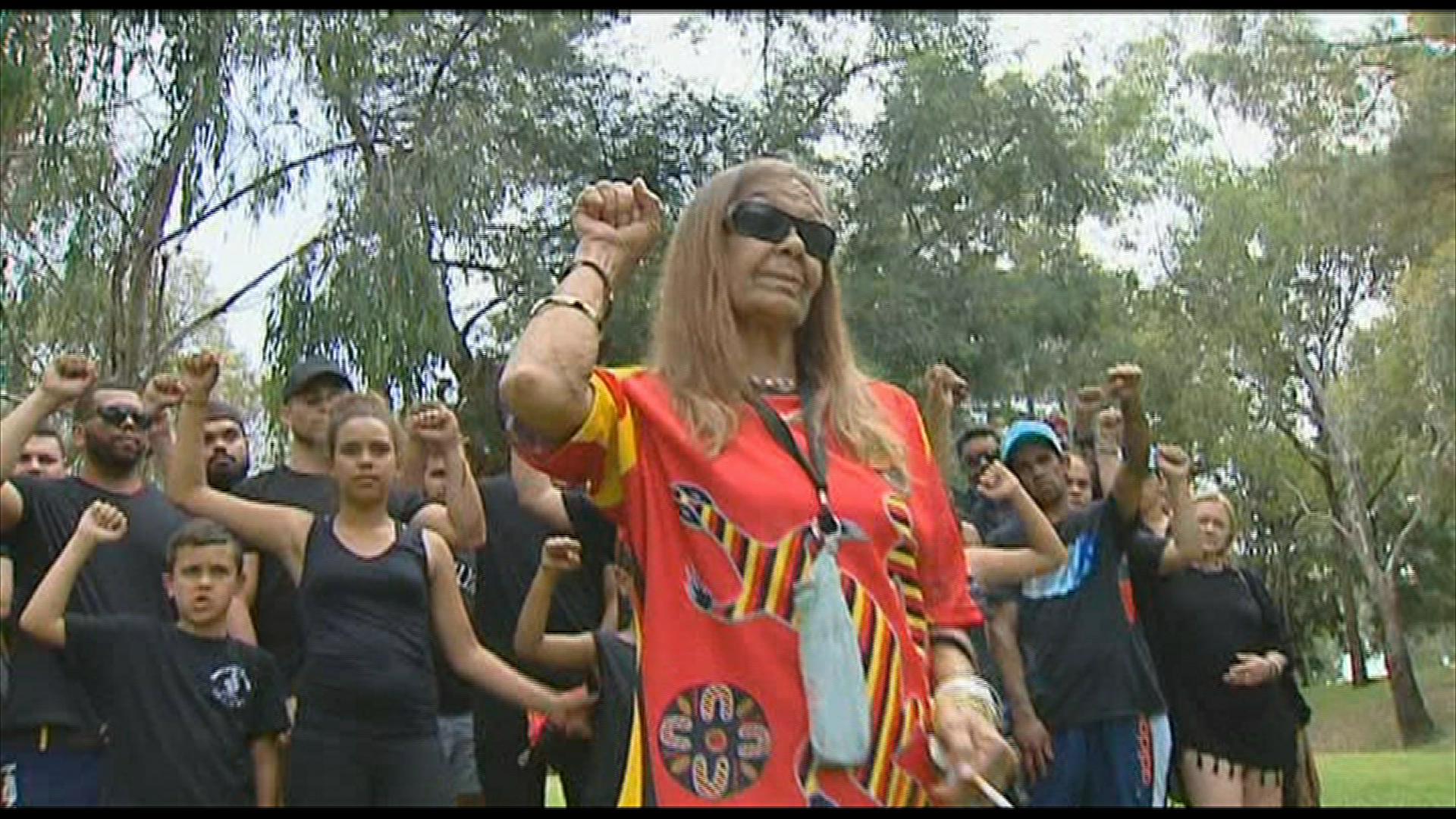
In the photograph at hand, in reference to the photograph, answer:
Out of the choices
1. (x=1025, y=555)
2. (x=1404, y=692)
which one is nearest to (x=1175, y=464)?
(x=1025, y=555)

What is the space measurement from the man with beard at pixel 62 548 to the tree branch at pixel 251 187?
9339 millimetres

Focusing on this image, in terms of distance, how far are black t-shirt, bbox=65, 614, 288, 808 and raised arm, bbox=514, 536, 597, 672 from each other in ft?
2.49

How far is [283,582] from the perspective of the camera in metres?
6.08

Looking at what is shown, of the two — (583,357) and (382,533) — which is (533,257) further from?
(583,357)

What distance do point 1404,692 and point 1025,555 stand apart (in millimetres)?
32236

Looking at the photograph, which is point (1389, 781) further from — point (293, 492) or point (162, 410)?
point (162, 410)

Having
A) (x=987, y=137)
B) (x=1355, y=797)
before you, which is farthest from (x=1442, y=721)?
(x=1355, y=797)

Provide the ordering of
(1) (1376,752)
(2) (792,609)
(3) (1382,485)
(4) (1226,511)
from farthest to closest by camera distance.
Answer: (3) (1382,485) < (1) (1376,752) < (4) (1226,511) < (2) (792,609)

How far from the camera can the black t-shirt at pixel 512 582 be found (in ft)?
20.5

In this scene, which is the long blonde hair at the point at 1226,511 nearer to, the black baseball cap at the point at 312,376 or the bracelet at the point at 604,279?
the black baseball cap at the point at 312,376

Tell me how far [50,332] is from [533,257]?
5976 mm

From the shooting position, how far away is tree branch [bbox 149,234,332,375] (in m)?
16.0

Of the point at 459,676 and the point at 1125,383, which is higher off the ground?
the point at 1125,383

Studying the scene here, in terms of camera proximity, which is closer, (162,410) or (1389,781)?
(162,410)
